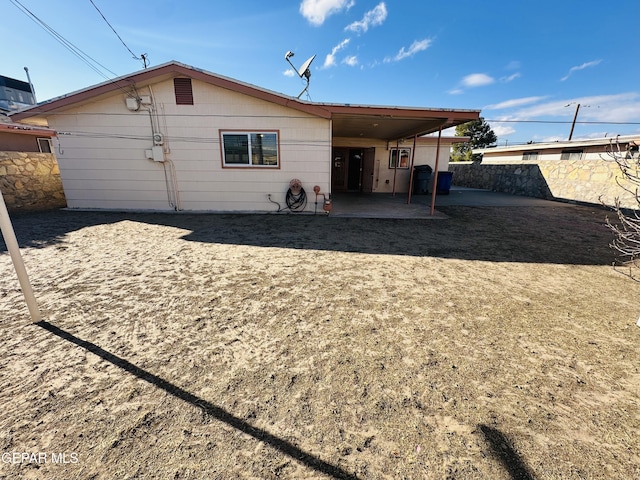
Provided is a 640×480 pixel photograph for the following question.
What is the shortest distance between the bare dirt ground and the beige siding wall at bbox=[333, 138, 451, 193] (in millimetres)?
9553

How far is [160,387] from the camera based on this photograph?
187 centimetres

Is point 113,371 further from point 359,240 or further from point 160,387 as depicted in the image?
point 359,240

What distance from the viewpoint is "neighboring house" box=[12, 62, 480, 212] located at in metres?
6.96

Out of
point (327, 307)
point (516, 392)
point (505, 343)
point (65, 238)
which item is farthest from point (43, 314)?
point (505, 343)

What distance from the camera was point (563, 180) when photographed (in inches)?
438

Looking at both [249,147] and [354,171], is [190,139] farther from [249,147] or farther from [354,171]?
[354,171]

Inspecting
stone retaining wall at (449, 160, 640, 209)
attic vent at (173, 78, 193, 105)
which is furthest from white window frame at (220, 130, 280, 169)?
stone retaining wall at (449, 160, 640, 209)

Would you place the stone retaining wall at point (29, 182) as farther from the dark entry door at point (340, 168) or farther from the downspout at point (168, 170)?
the dark entry door at point (340, 168)

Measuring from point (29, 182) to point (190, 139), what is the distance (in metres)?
5.71

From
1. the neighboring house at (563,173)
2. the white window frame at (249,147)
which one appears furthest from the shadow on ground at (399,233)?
the white window frame at (249,147)

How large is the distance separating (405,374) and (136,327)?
2429 millimetres

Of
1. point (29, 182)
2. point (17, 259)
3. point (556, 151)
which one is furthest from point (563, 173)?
point (29, 182)

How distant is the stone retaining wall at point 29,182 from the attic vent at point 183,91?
18.5 feet

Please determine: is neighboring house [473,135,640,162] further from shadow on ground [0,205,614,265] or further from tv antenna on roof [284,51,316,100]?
tv antenna on roof [284,51,316,100]
